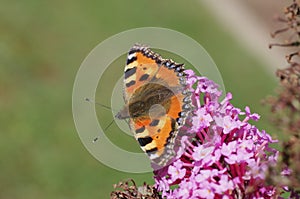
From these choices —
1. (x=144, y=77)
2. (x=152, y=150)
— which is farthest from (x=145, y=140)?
(x=144, y=77)

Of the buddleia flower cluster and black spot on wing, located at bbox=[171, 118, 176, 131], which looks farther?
black spot on wing, located at bbox=[171, 118, 176, 131]

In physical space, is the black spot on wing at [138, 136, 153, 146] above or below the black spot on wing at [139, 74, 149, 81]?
below

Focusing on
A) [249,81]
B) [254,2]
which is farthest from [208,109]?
[254,2]

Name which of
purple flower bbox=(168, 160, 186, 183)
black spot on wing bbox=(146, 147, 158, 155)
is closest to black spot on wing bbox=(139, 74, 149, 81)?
black spot on wing bbox=(146, 147, 158, 155)

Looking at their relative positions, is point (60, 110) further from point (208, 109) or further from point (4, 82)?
point (208, 109)

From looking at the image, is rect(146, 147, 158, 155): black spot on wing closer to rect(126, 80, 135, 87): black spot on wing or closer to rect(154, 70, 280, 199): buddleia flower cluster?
rect(154, 70, 280, 199): buddleia flower cluster

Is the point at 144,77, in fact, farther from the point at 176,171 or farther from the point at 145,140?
the point at 176,171

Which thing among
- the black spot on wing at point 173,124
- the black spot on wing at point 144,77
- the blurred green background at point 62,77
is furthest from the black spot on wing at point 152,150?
the blurred green background at point 62,77
